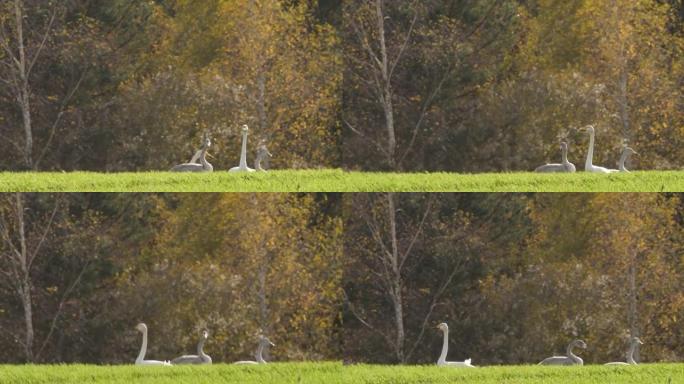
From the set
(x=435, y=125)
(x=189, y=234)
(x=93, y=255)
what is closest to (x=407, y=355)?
(x=93, y=255)

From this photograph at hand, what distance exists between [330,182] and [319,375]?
443cm

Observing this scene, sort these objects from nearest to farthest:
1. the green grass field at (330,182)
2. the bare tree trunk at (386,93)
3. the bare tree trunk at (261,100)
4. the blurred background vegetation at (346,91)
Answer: the green grass field at (330,182), the bare tree trunk at (386,93), the bare tree trunk at (261,100), the blurred background vegetation at (346,91)

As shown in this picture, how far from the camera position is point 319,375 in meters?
21.3

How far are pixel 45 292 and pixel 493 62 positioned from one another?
17.3 m

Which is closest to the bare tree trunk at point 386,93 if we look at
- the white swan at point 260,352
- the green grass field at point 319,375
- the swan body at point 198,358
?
the white swan at point 260,352

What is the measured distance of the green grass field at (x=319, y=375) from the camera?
20953mm

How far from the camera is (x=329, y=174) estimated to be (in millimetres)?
25188

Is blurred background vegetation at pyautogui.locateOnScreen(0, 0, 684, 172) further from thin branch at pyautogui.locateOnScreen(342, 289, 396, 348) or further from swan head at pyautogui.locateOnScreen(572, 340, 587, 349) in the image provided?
swan head at pyautogui.locateOnScreen(572, 340, 587, 349)

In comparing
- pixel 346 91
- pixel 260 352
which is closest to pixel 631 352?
pixel 260 352

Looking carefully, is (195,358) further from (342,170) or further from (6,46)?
(6,46)

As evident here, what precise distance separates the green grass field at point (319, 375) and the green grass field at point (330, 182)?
11.0 ft

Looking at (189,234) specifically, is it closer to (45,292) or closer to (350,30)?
(45,292)

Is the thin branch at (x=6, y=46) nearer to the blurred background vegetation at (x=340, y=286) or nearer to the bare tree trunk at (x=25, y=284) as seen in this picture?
the blurred background vegetation at (x=340, y=286)

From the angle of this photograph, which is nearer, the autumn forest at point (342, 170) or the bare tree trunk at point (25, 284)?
the bare tree trunk at point (25, 284)
